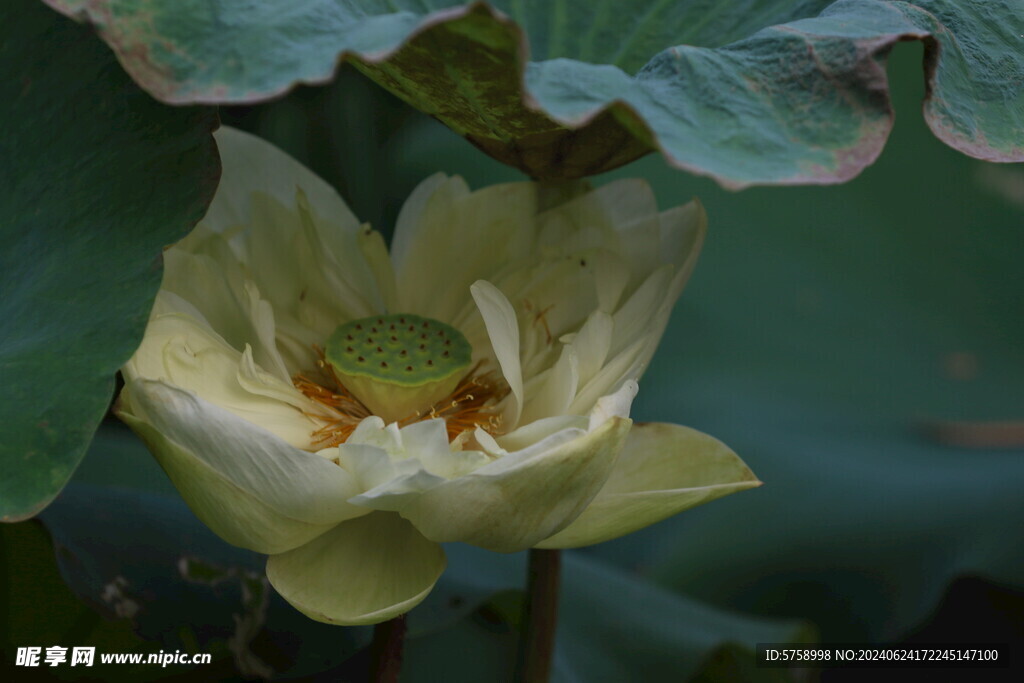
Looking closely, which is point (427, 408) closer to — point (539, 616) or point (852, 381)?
point (539, 616)

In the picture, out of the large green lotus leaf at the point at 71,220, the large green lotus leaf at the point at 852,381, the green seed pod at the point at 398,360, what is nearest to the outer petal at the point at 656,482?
the green seed pod at the point at 398,360

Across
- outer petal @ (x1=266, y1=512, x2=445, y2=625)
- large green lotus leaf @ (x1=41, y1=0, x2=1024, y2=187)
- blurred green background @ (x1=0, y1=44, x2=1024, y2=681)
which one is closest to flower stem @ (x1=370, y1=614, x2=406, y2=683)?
outer petal @ (x1=266, y1=512, x2=445, y2=625)

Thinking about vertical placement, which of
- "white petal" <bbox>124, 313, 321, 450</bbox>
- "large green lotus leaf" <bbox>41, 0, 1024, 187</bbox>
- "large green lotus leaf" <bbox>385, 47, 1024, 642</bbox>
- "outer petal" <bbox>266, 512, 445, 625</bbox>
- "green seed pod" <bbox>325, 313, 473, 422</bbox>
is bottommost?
"large green lotus leaf" <bbox>385, 47, 1024, 642</bbox>

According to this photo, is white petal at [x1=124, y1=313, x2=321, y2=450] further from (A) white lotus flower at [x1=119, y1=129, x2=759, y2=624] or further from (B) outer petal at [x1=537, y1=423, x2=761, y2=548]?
(B) outer petal at [x1=537, y1=423, x2=761, y2=548]

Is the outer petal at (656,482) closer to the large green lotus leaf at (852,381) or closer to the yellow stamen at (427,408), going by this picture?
the yellow stamen at (427,408)

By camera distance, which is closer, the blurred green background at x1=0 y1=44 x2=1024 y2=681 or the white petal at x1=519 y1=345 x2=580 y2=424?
the white petal at x1=519 y1=345 x2=580 y2=424

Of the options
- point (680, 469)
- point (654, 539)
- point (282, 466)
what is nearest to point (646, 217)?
point (680, 469)

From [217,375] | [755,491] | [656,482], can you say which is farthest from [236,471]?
[755,491]
